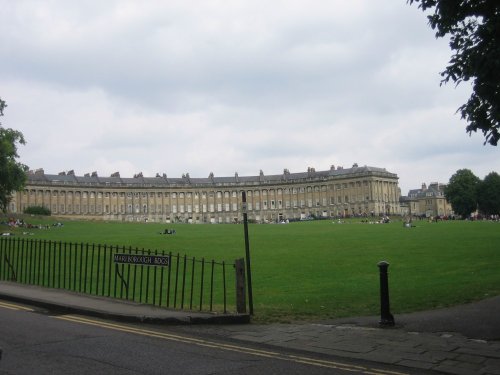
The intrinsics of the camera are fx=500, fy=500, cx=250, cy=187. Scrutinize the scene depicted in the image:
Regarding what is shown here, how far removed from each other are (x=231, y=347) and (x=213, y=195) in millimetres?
168915

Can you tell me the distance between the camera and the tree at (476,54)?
7605 millimetres

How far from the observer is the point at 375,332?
9.27 metres

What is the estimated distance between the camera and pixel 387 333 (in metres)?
9.10

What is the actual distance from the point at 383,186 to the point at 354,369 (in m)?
164

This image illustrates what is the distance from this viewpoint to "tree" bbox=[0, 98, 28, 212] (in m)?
54.9

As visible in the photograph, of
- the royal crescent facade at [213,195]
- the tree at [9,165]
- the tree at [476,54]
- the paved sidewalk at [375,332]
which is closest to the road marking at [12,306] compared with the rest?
the paved sidewalk at [375,332]

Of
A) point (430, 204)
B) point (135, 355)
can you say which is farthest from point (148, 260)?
point (430, 204)

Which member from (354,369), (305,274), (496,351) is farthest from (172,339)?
(305,274)

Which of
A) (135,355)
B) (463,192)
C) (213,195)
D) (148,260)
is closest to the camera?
(135,355)

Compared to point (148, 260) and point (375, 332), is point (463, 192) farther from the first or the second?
point (375, 332)

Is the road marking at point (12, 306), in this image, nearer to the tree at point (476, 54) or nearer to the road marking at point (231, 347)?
the road marking at point (231, 347)

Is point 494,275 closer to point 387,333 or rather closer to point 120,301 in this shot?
point 387,333

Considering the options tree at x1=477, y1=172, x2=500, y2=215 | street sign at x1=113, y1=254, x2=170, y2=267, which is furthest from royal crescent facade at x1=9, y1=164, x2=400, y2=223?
street sign at x1=113, y1=254, x2=170, y2=267

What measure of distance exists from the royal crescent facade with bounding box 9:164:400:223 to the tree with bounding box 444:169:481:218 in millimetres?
33509
